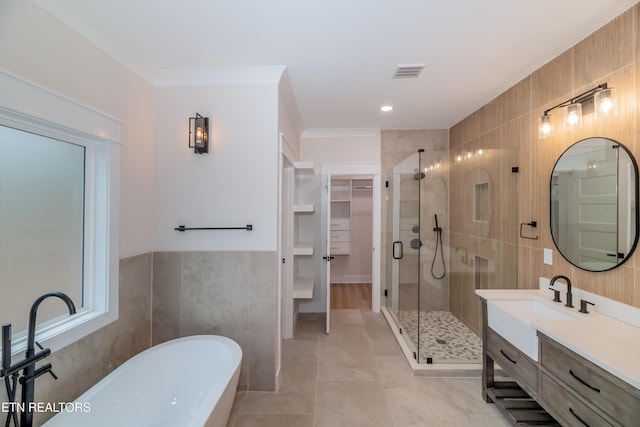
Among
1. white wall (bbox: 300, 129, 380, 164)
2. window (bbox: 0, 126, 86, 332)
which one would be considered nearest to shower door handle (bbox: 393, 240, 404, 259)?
white wall (bbox: 300, 129, 380, 164)

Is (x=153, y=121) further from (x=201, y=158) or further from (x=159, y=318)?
(x=159, y=318)

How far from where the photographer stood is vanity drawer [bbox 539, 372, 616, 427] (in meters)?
1.25

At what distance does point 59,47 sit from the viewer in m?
1.48

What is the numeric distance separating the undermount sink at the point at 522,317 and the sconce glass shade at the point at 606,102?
122 centimetres

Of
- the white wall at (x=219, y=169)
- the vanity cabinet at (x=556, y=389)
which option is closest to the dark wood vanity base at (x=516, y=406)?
the vanity cabinet at (x=556, y=389)

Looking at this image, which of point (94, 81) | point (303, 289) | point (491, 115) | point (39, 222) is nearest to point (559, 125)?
point (491, 115)

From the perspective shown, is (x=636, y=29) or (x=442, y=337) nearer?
(x=636, y=29)

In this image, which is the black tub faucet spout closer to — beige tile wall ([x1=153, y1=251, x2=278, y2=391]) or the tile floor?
beige tile wall ([x1=153, y1=251, x2=278, y2=391])

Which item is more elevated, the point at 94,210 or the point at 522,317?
the point at 94,210

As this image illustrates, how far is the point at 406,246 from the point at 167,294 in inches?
102

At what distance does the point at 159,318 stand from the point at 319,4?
8.28 feet

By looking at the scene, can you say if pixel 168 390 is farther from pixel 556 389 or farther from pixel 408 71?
pixel 408 71

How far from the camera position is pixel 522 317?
1757 mm

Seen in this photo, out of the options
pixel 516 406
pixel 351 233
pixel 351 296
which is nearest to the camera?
pixel 516 406
